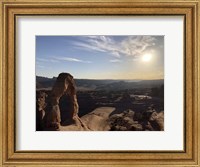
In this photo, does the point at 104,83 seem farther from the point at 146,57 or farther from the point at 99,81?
the point at 146,57

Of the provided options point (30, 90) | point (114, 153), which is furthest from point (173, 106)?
point (30, 90)

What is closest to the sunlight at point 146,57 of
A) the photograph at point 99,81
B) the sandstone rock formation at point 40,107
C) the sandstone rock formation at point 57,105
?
the photograph at point 99,81

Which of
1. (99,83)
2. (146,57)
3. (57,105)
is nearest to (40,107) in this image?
(57,105)

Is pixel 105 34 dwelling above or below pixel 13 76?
above

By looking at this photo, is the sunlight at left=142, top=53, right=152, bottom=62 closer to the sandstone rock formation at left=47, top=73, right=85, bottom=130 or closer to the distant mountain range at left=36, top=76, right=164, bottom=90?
the distant mountain range at left=36, top=76, right=164, bottom=90

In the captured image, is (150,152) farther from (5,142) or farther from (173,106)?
(5,142)

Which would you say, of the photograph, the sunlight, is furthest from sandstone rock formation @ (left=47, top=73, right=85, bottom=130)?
the sunlight

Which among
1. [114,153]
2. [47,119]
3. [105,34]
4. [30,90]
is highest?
[105,34]
